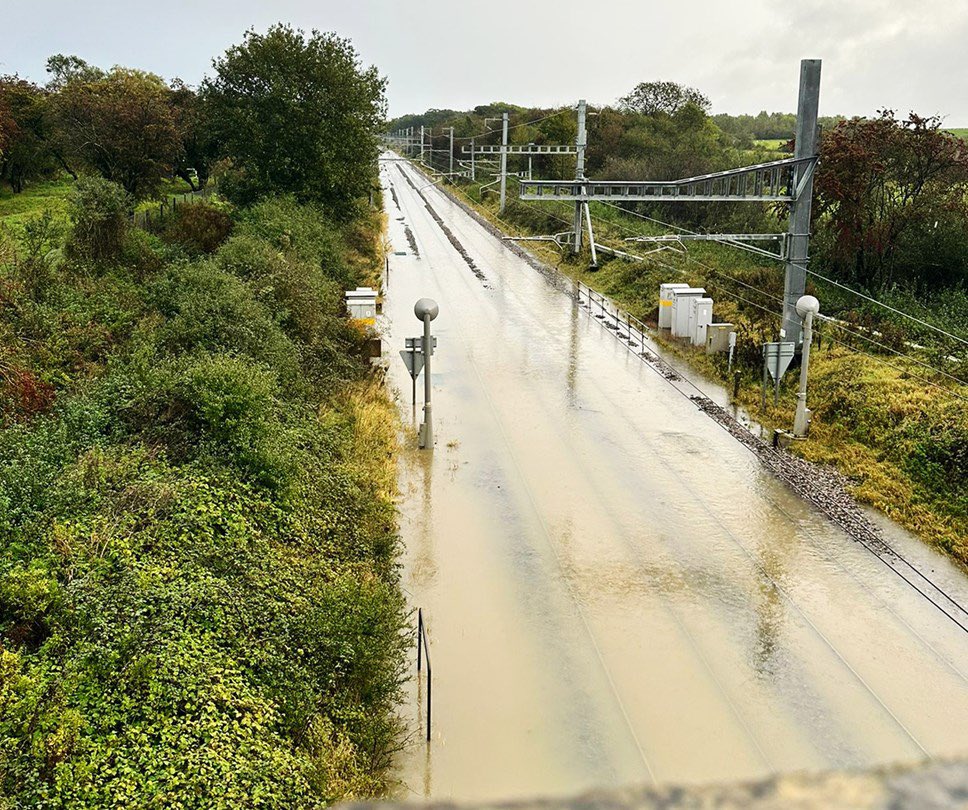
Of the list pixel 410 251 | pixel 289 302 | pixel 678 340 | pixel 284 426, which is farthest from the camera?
pixel 410 251

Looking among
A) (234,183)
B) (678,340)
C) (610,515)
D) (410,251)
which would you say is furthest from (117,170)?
(610,515)

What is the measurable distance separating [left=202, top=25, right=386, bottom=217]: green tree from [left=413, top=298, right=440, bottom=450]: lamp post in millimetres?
18579

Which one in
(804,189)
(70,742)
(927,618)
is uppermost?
(804,189)

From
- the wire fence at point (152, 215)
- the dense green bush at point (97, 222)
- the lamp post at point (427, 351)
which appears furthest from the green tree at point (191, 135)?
the lamp post at point (427, 351)

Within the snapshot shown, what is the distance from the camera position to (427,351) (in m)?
17.7

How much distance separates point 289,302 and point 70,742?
1468 centimetres

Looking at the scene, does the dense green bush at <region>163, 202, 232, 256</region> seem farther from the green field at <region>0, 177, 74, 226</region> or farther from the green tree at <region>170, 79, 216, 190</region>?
the green tree at <region>170, 79, 216, 190</region>

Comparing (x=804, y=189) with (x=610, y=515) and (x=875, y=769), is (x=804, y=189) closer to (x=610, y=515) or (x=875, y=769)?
(x=610, y=515)

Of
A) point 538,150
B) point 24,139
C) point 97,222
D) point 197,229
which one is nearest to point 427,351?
point 97,222

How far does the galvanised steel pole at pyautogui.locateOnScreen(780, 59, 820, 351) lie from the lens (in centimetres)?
2011

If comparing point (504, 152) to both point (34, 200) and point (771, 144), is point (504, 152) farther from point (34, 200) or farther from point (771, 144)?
point (771, 144)

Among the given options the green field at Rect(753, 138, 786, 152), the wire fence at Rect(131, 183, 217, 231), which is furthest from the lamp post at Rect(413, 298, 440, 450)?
the green field at Rect(753, 138, 786, 152)

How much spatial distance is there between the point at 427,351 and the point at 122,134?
22.1 m

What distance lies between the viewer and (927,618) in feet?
40.6
